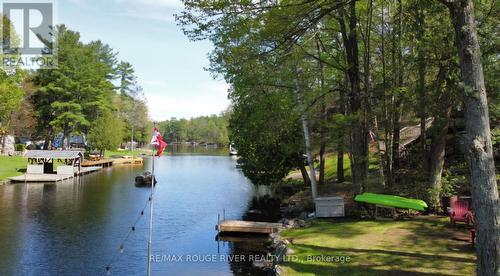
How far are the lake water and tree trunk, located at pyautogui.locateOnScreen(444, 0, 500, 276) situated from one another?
1140 centimetres

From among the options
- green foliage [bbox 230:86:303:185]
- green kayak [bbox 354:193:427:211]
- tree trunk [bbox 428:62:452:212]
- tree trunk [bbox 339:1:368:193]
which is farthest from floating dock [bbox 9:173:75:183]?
tree trunk [bbox 428:62:452:212]

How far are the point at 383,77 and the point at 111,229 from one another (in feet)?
61.8

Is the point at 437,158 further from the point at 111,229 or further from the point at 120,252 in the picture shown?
the point at 111,229

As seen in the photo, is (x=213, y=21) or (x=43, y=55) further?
(x=43, y=55)

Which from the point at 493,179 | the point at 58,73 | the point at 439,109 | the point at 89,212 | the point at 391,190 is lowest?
the point at 89,212

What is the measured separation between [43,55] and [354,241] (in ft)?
229

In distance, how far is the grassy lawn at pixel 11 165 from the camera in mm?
51169

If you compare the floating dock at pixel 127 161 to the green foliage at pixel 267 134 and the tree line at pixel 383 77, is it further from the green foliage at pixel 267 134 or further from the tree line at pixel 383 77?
the tree line at pixel 383 77

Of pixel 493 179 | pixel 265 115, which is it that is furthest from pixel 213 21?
pixel 493 179

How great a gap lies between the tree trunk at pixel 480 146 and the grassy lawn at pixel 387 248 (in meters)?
2.98

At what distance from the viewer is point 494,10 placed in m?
18.5

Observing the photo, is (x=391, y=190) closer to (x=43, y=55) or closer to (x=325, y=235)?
(x=325, y=235)

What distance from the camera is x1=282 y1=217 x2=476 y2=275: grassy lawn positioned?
43.6 feet

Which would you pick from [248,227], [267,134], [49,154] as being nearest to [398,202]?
[267,134]
